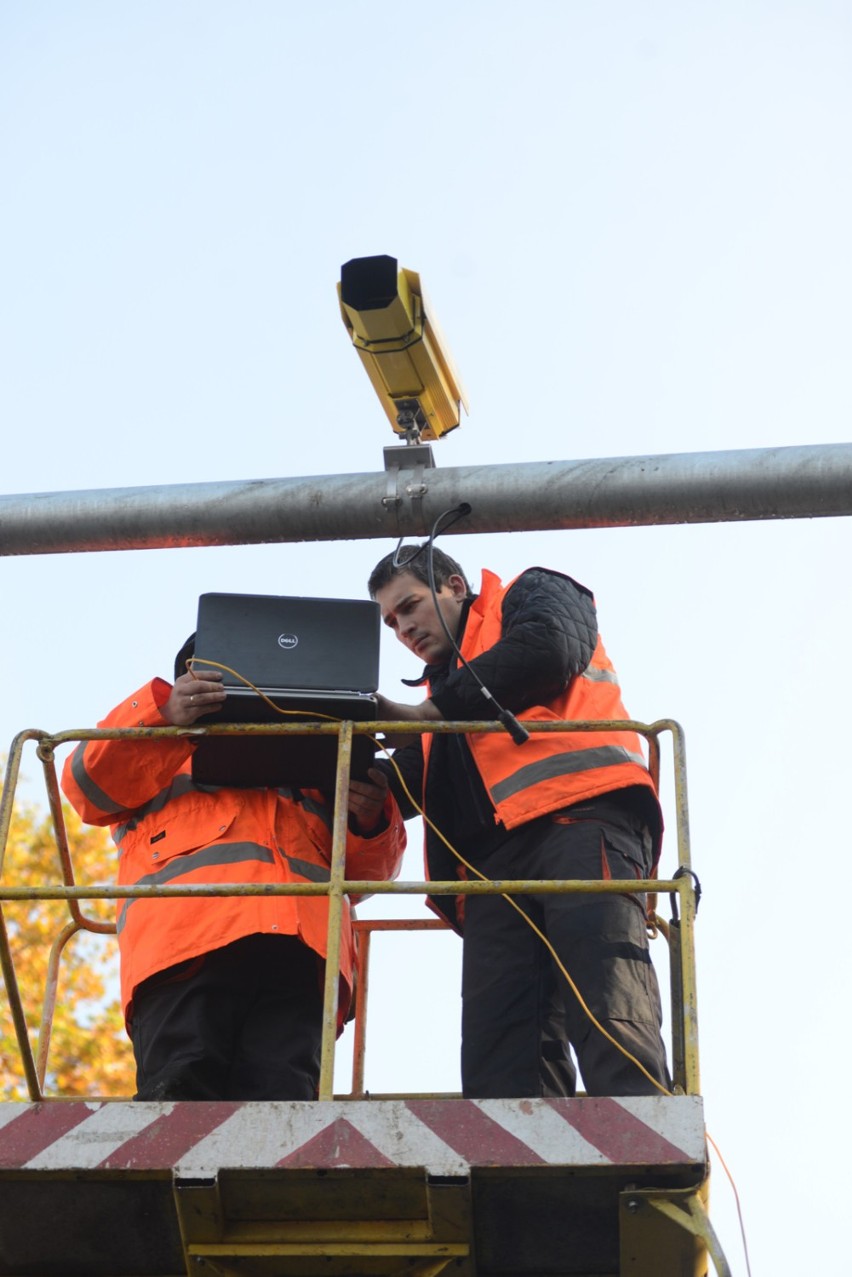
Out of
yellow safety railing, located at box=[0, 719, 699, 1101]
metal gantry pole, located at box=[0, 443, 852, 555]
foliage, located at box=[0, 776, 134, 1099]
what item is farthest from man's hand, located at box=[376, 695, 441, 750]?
foliage, located at box=[0, 776, 134, 1099]

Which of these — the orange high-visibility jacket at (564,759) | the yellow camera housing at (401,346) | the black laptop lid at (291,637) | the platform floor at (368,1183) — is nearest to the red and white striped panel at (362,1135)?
the platform floor at (368,1183)

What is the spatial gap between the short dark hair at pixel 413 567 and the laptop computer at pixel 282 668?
2.12 feet

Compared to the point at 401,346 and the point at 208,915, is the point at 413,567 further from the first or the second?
the point at 208,915

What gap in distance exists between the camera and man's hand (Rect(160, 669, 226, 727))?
16.5 ft

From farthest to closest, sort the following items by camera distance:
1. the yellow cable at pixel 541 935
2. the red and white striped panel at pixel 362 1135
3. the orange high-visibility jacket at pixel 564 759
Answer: the orange high-visibility jacket at pixel 564 759 < the yellow cable at pixel 541 935 < the red and white striped panel at pixel 362 1135

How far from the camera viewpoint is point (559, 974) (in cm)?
484

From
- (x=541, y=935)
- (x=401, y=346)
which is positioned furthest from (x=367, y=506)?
(x=541, y=935)

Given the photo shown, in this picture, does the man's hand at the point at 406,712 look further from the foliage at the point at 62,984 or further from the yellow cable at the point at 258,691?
the foliage at the point at 62,984

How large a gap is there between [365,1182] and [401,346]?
2.84 m

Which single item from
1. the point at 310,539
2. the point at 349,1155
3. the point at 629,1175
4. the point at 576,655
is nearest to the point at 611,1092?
the point at 629,1175

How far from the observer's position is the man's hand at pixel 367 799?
5.45 m

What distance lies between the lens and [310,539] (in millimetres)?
5656

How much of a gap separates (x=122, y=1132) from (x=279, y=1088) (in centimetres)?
74

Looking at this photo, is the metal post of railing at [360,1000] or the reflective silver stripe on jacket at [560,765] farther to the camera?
the metal post of railing at [360,1000]
